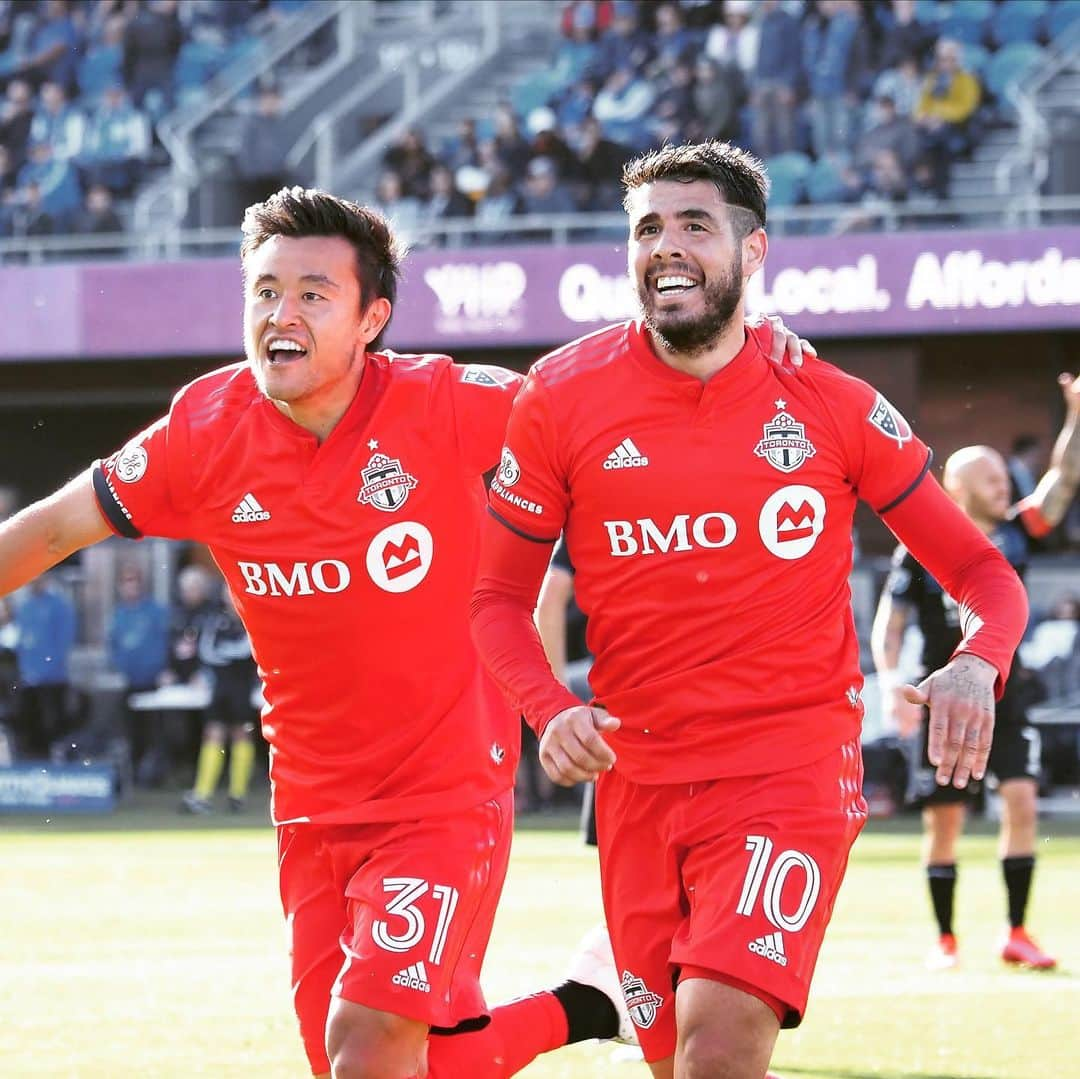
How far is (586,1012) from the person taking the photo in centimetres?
673

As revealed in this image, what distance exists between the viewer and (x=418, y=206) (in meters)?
22.9

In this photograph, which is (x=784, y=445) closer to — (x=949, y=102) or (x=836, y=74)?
(x=949, y=102)

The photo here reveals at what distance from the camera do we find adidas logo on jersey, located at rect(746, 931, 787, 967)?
4953mm

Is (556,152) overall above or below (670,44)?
below

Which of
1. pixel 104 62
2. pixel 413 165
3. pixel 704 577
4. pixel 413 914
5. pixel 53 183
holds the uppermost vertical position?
pixel 104 62

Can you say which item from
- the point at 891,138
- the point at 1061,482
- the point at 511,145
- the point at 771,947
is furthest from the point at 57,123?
the point at 771,947

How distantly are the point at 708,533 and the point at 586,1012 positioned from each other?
2.10 metres

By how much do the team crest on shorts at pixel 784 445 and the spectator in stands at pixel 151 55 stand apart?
21612mm

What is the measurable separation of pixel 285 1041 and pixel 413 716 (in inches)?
124

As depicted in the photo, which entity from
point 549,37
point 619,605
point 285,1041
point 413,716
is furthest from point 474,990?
point 549,37

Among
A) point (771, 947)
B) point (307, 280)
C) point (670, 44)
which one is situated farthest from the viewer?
point (670, 44)

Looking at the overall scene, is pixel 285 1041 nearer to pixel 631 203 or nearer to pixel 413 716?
pixel 413 716

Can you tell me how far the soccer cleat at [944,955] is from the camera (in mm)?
9891

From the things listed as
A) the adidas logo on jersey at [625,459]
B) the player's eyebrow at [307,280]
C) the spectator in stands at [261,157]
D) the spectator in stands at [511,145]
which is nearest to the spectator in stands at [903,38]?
the spectator in stands at [511,145]
